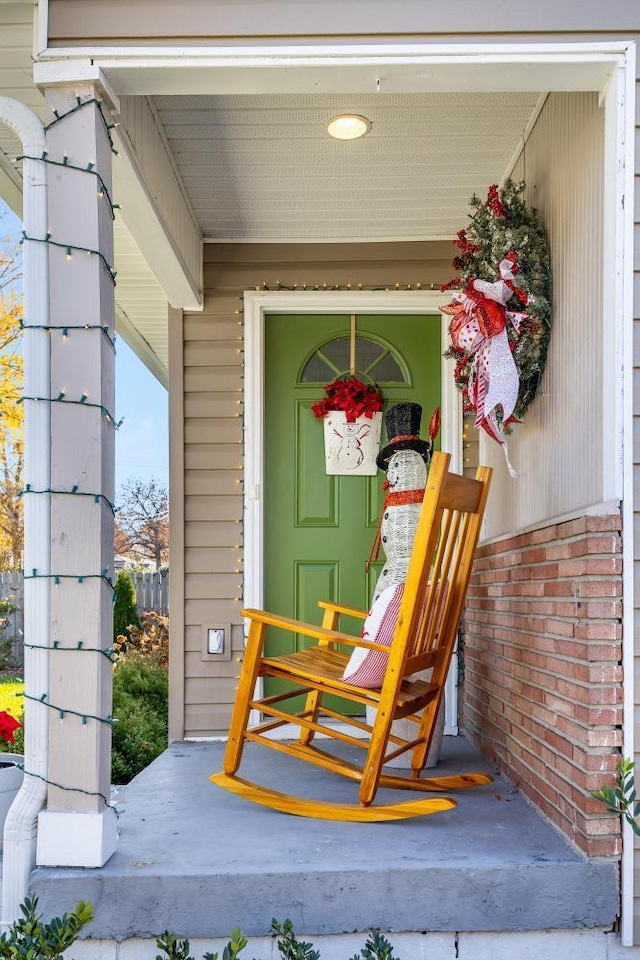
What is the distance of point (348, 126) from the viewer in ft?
10.3

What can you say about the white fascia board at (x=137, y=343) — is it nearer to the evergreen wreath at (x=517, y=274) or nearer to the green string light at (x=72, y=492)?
the evergreen wreath at (x=517, y=274)

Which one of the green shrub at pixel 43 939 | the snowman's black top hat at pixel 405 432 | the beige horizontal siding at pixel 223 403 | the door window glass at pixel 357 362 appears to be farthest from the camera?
the door window glass at pixel 357 362

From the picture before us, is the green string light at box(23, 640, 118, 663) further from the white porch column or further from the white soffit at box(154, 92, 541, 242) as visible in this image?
the white soffit at box(154, 92, 541, 242)

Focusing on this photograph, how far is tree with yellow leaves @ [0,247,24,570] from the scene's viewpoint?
8562 mm

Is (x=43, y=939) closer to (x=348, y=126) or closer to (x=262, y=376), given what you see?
(x=348, y=126)

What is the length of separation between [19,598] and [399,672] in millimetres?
7558

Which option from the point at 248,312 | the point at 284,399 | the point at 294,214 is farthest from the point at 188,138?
the point at 284,399

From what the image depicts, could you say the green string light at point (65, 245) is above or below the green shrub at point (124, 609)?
above

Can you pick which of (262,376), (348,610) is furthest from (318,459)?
(348,610)

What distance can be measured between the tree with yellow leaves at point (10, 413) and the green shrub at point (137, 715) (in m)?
2.76

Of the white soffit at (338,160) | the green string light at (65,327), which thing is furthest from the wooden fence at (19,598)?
the green string light at (65,327)

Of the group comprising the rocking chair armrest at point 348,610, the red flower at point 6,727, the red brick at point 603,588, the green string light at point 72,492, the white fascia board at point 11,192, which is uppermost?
the white fascia board at point 11,192

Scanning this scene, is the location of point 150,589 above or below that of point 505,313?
below

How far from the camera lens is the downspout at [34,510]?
2.21 meters
